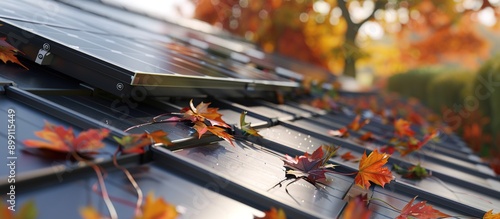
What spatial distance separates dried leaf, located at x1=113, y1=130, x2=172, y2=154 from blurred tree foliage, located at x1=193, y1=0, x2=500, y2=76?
24254 mm

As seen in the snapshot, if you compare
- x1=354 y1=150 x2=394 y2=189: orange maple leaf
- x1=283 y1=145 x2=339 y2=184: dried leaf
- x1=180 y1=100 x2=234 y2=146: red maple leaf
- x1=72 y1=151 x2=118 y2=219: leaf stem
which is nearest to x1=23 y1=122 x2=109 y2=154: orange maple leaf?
x1=72 y1=151 x2=118 y2=219: leaf stem

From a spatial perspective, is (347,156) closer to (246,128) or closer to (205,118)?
(246,128)

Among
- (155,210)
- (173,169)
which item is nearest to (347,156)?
(173,169)

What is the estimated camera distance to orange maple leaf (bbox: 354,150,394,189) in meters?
2.00

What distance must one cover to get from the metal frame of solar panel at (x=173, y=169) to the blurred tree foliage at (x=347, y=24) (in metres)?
23.4

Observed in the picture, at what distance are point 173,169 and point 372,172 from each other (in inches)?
38.5

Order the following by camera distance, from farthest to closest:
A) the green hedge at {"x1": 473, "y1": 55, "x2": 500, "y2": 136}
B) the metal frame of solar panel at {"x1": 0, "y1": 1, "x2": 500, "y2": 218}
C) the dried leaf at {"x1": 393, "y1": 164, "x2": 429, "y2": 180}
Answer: the green hedge at {"x1": 473, "y1": 55, "x2": 500, "y2": 136} → the dried leaf at {"x1": 393, "y1": 164, "x2": 429, "y2": 180} → the metal frame of solar panel at {"x1": 0, "y1": 1, "x2": 500, "y2": 218}

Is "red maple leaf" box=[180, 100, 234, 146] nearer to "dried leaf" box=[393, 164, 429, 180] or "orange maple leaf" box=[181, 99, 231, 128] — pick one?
"orange maple leaf" box=[181, 99, 231, 128]

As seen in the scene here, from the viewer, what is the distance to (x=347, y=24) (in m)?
25.7

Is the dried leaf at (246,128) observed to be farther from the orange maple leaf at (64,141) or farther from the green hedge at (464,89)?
the green hedge at (464,89)

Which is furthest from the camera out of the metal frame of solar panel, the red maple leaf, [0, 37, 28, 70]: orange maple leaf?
[0, 37, 28, 70]: orange maple leaf

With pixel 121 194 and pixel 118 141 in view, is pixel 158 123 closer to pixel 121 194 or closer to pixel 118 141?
pixel 118 141

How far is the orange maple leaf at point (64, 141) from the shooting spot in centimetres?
138

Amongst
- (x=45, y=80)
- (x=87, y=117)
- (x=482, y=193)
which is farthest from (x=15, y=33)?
(x=482, y=193)
